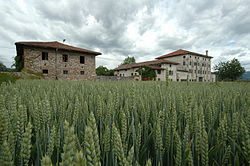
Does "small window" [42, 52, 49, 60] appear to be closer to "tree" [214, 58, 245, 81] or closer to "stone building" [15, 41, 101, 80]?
"stone building" [15, 41, 101, 80]

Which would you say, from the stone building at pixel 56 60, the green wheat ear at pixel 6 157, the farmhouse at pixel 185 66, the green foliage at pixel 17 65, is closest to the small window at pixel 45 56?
the stone building at pixel 56 60

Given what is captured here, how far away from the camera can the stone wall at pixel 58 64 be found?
19.3m

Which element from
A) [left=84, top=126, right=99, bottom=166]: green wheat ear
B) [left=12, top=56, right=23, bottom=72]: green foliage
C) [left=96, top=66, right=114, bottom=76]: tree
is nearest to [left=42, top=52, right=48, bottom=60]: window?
[left=12, top=56, right=23, bottom=72]: green foliage

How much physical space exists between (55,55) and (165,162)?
23709mm

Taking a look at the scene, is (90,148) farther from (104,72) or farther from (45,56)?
(104,72)

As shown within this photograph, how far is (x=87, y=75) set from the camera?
933 inches

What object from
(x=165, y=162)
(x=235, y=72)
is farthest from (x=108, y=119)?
(x=235, y=72)

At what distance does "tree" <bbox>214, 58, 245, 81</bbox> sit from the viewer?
4775 cm

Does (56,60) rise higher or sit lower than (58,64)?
higher

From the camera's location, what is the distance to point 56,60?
21.3 meters

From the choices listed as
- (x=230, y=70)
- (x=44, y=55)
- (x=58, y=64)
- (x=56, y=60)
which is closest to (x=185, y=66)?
(x=230, y=70)

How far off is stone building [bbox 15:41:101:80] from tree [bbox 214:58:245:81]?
43.9 m

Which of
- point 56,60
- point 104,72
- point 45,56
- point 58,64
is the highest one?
point 45,56

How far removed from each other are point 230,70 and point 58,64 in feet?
179
